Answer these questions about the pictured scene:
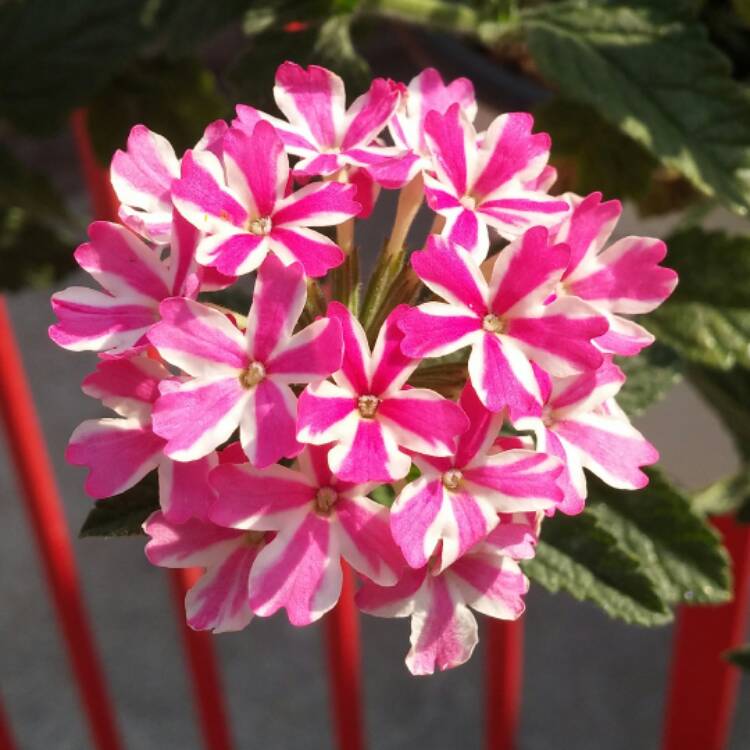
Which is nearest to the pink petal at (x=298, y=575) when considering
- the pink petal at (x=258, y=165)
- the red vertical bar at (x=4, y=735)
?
the pink petal at (x=258, y=165)

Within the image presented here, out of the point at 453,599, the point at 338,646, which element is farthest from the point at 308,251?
the point at 338,646

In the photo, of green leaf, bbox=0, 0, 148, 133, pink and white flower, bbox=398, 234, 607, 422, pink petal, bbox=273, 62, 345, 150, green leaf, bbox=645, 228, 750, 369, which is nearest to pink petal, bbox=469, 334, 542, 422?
pink and white flower, bbox=398, 234, 607, 422

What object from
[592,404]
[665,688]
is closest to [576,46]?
[592,404]

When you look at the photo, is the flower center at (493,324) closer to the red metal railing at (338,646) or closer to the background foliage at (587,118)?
the background foliage at (587,118)

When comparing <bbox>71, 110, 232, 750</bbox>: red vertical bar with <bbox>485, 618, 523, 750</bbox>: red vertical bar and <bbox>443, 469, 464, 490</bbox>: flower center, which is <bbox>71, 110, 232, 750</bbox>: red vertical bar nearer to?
<bbox>485, 618, 523, 750</bbox>: red vertical bar

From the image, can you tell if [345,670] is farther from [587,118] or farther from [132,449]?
[132,449]

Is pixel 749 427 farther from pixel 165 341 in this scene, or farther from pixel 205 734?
pixel 205 734
